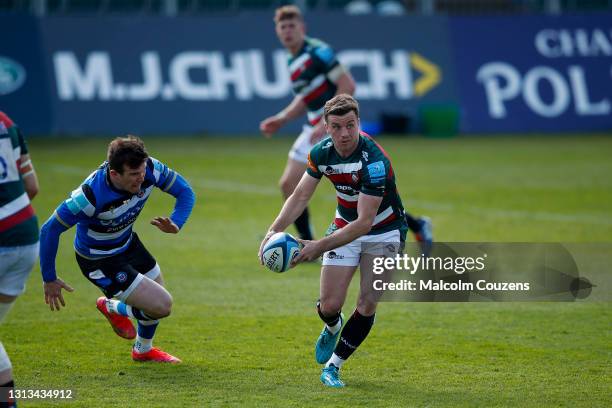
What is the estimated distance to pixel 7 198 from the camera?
6.02 metres

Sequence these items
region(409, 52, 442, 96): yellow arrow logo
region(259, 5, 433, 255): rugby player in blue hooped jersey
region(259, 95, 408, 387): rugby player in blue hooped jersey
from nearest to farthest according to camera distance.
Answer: region(259, 95, 408, 387): rugby player in blue hooped jersey → region(259, 5, 433, 255): rugby player in blue hooped jersey → region(409, 52, 442, 96): yellow arrow logo

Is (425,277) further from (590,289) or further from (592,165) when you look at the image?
(592,165)

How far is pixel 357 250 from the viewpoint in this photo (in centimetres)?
754

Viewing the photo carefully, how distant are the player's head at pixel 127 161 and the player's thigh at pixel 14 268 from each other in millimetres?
1124

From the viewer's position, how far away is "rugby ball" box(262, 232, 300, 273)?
7094 millimetres

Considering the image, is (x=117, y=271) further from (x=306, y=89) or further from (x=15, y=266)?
(x=306, y=89)

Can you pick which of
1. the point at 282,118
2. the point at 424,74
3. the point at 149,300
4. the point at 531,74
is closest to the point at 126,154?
the point at 149,300

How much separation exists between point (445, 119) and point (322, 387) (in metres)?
19.7

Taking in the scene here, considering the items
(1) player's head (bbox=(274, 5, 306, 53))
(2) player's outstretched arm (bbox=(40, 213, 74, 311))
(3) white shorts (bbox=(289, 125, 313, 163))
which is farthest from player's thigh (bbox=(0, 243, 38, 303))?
(1) player's head (bbox=(274, 5, 306, 53))

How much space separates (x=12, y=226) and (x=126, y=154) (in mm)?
1229

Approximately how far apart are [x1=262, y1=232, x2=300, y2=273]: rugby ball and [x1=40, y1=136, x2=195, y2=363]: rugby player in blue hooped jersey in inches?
33.8

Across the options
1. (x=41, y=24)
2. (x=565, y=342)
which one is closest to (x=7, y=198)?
(x=565, y=342)

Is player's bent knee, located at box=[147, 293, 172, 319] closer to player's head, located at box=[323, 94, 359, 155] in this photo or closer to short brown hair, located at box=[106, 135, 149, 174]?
short brown hair, located at box=[106, 135, 149, 174]

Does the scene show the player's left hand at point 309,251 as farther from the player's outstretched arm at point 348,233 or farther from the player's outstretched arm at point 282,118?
the player's outstretched arm at point 282,118
